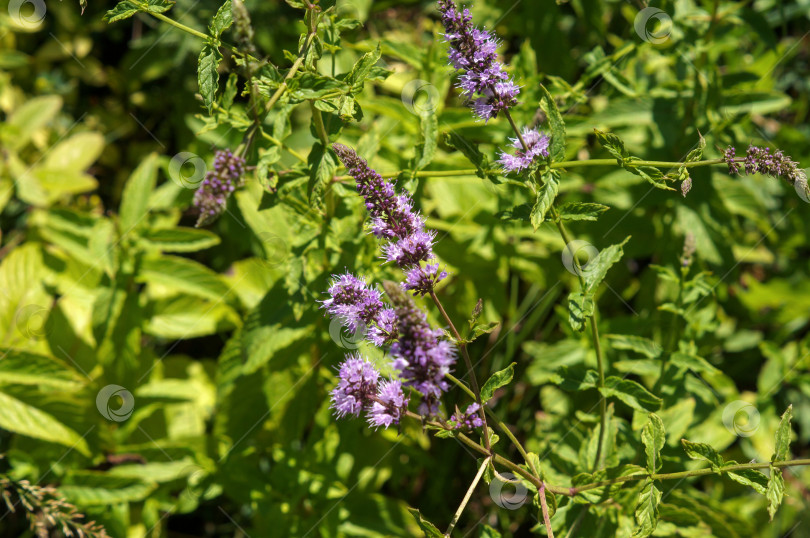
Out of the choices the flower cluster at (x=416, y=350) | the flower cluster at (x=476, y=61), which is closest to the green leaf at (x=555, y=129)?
the flower cluster at (x=476, y=61)

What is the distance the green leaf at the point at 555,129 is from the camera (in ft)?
6.56

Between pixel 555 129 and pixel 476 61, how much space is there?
13.1 inches

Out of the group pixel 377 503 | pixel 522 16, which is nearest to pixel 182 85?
pixel 522 16

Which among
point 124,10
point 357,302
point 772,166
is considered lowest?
point 772,166

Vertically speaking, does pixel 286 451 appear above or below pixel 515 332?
above

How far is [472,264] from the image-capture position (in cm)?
330

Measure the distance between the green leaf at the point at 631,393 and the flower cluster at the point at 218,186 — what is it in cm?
147

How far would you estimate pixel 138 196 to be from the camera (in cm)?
314

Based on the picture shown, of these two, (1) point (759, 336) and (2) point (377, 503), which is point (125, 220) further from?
(1) point (759, 336)

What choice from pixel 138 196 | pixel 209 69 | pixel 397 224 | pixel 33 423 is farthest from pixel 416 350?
pixel 33 423

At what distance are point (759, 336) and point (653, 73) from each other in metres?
1.67

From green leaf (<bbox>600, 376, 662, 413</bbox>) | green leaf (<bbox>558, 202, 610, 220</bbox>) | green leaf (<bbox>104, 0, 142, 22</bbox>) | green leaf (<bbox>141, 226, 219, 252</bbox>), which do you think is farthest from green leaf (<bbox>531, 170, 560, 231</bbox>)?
green leaf (<bbox>141, 226, 219, 252</bbox>)

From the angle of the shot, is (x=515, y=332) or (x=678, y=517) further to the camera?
(x=515, y=332)

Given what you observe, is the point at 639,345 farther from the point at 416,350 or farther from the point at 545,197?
the point at 416,350
